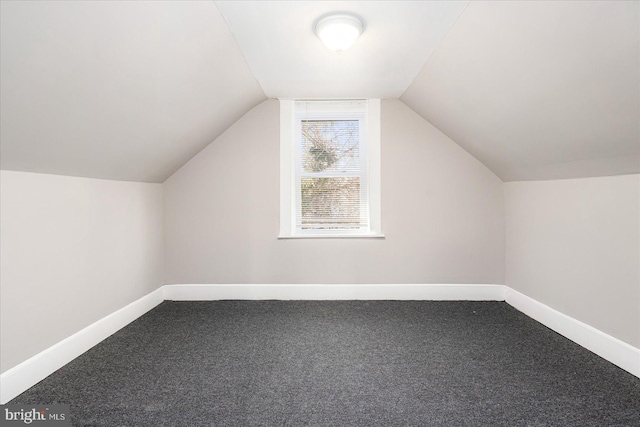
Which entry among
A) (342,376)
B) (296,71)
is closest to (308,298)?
(342,376)

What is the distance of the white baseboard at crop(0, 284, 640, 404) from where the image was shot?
196 cm

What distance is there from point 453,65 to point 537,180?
1310 mm

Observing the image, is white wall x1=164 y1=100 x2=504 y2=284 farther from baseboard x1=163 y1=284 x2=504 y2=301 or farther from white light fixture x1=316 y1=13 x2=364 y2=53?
white light fixture x1=316 y1=13 x2=364 y2=53

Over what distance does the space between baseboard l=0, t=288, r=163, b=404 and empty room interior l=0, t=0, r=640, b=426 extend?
0.01 metres

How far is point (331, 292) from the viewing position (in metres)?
3.49

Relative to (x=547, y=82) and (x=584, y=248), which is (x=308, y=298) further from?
(x=547, y=82)

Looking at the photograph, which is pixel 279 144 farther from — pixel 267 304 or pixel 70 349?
pixel 70 349

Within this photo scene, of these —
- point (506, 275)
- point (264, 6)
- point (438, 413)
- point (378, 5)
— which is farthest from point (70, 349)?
point (506, 275)

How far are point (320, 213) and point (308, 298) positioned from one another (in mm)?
879

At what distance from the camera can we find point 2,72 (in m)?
1.30

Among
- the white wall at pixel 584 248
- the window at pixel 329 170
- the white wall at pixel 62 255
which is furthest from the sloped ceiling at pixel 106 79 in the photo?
the white wall at pixel 584 248
